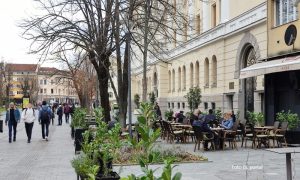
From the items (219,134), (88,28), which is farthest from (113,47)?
(219,134)

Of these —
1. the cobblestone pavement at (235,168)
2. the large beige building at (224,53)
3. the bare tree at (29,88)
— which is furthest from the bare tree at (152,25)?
the bare tree at (29,88)

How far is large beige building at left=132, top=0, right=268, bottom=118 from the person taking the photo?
27.2m

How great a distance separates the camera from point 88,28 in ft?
72.7

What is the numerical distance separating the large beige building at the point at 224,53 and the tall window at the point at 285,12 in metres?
1.86

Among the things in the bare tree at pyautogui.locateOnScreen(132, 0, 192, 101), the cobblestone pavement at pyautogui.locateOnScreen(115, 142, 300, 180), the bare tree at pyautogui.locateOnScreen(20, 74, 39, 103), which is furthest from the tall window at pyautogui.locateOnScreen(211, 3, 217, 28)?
the bare tree at pyautogui.locateOnScreen(20, 74, 39, 103)

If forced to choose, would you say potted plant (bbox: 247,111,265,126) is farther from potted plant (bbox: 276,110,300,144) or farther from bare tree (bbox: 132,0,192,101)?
bare tree (bbox: 132,0,192,101)

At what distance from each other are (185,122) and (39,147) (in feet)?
29.2

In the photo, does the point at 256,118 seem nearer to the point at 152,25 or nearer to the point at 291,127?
the point at 291,127

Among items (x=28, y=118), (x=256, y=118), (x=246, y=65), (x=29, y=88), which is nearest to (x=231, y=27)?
(x=246, y=65)

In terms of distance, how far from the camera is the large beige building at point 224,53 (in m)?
27.2

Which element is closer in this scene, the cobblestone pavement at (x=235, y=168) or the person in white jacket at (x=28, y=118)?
the cobblestone pavement at (x=235, y=168)

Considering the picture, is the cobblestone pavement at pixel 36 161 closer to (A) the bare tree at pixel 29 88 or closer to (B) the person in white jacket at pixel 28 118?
(B) the person in white jacket at pixel 28 118

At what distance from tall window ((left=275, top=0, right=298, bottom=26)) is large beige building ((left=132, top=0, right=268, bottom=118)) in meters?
1.86

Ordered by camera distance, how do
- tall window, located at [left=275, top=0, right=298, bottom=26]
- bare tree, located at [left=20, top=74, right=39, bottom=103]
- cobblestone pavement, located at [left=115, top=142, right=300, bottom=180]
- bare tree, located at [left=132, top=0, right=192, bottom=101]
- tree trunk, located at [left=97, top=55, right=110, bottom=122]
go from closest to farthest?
cobblestone pavement, located at [left=115, top=142, right=300, bottom=180], bare tree, located at [left=132, top=0, right=192, bottom=101], tall window, located at [left=275, top=0, right=298, bottom=26], tree trunk, located at [left=97, top=55, right=110, bottom=122], bare tree, located at [left=20, top=74, right=39, bottom=103]
